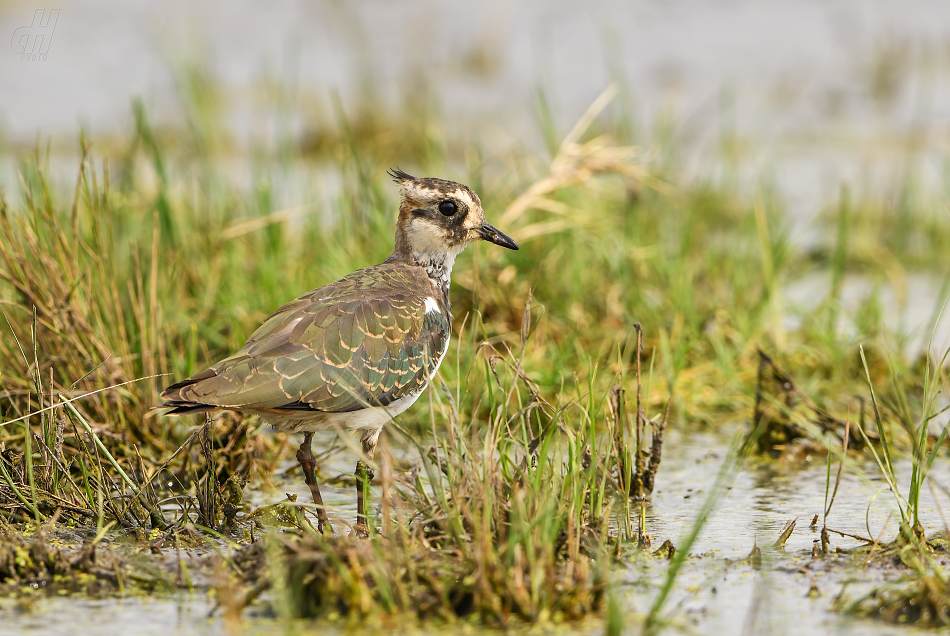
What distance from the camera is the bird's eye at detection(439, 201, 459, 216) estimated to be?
231 inches

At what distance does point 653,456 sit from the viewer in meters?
5.20

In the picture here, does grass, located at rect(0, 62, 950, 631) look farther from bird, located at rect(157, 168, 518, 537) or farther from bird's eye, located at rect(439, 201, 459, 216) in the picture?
bird's eye, located at rect(439, 201, 459, 216)

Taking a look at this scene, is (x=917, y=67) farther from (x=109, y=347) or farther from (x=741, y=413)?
(x=109, y=347)

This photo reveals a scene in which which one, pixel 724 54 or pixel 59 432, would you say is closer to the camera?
pixel 59 432

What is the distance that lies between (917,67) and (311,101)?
668 cm

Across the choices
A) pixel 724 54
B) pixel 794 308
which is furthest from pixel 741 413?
pixel 724 54

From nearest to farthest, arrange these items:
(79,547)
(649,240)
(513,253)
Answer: (79,547) < (513,253) < (649,240)

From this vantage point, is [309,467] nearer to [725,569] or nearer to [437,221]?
[437,221]

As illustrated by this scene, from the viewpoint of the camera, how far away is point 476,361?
4629 millimetres

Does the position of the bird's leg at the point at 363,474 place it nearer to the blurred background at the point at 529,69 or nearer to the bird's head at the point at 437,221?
the bird's head at the point at 437,221

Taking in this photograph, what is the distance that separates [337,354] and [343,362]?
0.13ft

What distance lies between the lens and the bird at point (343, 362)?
4.71m

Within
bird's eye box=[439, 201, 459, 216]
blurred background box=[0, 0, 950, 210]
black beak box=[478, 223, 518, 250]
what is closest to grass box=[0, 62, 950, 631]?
black beak box=[478, 223, 518, 250]

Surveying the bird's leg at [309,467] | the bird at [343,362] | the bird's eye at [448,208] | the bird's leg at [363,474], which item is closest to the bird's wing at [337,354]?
the bird at [343,362]
